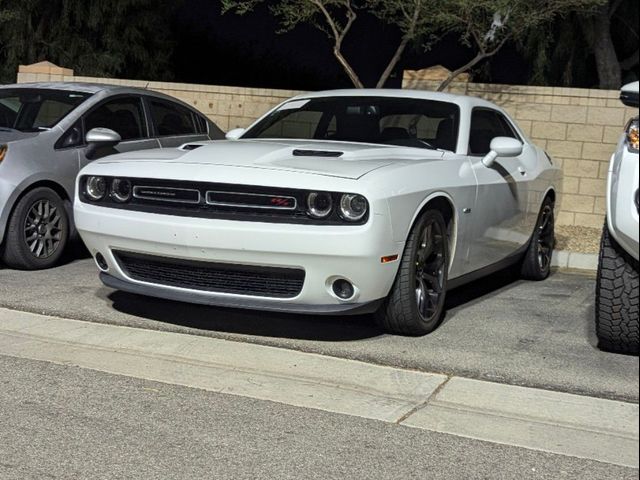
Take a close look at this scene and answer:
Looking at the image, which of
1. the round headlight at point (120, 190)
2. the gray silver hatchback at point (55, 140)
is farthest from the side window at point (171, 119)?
the round headlight at point (120, 190)

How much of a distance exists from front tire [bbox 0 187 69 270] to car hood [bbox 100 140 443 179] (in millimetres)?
1596

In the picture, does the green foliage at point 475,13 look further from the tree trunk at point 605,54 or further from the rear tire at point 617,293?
the rear tire at point 617,293

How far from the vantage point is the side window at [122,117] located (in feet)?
27.6

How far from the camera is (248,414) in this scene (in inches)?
178

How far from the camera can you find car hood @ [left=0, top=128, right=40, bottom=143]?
302 inches

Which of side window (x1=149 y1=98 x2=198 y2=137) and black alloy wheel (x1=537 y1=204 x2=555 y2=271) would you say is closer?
black alloy wheel (x1=537 y1=204 x2=555 y2=271)

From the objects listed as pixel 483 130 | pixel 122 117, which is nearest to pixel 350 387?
pixel 483 130

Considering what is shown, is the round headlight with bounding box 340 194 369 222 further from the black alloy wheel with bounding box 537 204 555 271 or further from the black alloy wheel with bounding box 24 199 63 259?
the black alloy wheel with bounding box 24 199 63 259

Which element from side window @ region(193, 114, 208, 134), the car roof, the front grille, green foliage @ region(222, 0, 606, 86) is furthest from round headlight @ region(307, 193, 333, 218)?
green foliage @ region(222, 0, 606, 86)

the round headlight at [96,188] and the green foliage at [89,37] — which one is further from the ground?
the green foliage at [89,37]

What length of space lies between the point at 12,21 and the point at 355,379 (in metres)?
13.9

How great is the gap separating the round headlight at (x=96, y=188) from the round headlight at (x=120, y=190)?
0.09 metres

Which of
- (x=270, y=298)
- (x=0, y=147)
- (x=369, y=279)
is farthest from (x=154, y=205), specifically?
(x=0, y=147)

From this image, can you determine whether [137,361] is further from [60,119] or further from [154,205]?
[60,119]
